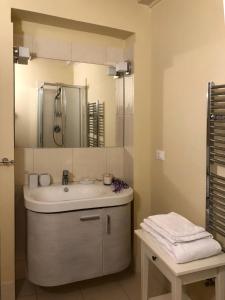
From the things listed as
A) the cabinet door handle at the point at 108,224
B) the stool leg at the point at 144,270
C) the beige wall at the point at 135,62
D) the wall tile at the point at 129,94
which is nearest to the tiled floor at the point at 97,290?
the beige wall at the point at 135,62

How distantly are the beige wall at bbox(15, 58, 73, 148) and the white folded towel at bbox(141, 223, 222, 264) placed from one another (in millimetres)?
1379

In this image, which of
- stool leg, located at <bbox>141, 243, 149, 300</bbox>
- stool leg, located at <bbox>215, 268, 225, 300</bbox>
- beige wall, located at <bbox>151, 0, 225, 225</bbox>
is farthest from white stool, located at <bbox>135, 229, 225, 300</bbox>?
beige wall, located at <bbox>151, 0, 225, 225</bbox>

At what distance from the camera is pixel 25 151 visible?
7.45 ft

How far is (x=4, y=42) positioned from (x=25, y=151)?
2.77 ft

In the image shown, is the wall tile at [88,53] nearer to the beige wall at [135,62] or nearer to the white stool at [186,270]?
the beige wall at [135,62]

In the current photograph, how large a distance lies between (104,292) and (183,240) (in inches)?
42.7

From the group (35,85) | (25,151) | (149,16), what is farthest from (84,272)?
(149,16)

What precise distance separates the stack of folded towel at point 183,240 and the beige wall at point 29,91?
1.26m

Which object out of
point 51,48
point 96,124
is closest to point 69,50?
point 51,48

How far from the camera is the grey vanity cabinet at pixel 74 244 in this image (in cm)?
193

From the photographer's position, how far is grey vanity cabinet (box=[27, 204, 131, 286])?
193cm

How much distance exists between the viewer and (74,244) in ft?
6.54

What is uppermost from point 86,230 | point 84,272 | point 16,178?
point 16,178

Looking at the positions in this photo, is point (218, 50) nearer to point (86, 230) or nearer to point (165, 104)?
point (165, 104)
